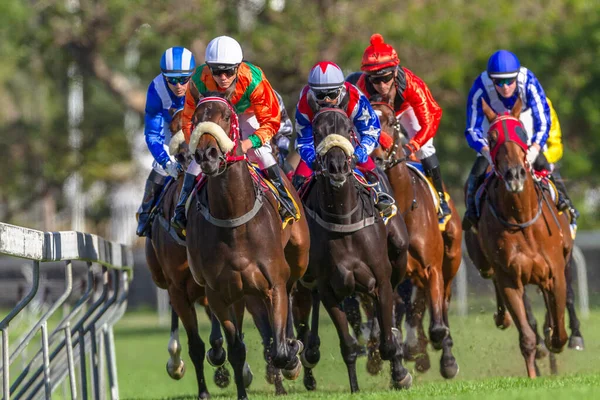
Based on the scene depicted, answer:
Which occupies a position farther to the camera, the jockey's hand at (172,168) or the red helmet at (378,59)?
the red helmet at (378,59)

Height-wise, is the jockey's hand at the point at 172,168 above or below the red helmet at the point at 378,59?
below

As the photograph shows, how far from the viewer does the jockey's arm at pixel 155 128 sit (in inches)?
371

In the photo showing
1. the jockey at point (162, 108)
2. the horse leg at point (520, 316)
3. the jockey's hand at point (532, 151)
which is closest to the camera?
the horse leg at point (520, 316)

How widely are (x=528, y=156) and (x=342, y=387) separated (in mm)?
2408

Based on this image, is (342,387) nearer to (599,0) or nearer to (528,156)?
(528,156)

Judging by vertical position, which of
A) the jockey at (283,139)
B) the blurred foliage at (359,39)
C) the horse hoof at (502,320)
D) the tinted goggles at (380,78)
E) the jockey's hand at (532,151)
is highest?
the blurred foliage at (359,39)

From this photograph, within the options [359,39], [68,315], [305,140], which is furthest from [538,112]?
[359,39]

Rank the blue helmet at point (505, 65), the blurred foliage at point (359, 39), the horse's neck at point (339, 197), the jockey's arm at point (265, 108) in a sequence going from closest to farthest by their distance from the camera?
the jockey's arm at point (265, 108) < the horse's neck at point (339, 197) < the blue helmet at point (505, 65) < the blurred foliage at point (359, 39)

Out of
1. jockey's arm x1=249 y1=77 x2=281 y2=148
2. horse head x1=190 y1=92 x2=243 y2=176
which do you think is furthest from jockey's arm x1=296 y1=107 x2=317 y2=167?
horse head x1=190 y1=92 x2=243 y2=176

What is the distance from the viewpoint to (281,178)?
830 cm

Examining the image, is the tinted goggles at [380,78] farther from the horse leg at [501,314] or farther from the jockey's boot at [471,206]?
the horse leg at [501,314]

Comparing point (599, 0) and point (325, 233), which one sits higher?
point (599, 0)

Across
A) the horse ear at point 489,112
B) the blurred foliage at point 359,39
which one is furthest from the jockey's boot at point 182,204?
the blurred foliage at point 359,39

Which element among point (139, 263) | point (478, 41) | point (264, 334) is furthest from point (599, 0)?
point (264, 334)
